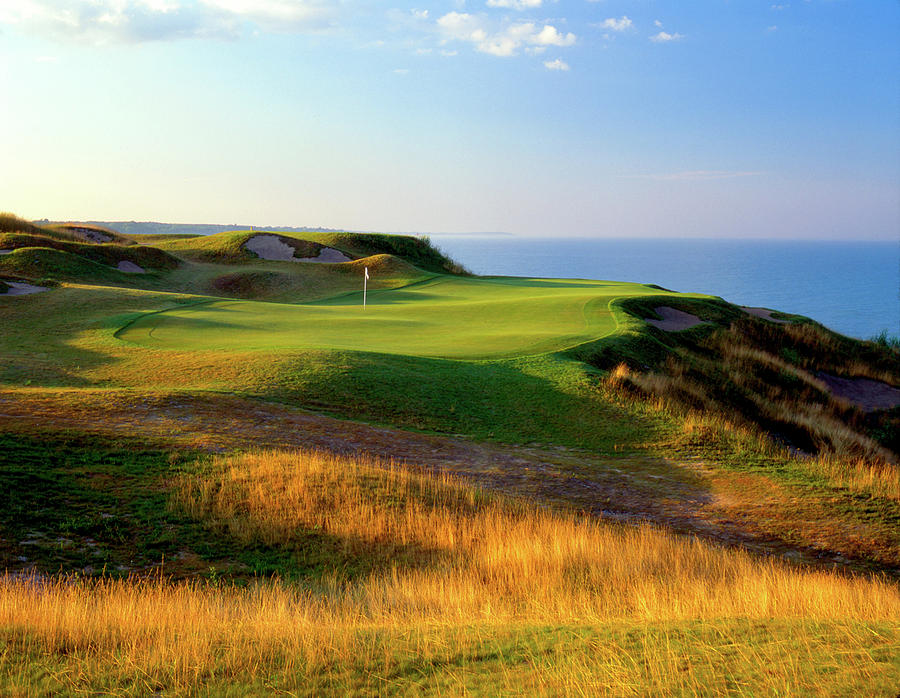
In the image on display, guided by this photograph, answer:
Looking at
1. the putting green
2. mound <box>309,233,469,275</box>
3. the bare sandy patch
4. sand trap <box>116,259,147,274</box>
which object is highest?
mound <box>309,233,469,275</box>

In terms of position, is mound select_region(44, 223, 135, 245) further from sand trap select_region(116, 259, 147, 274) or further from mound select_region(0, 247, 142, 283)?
mound select_region(0, 247, 142, 283)

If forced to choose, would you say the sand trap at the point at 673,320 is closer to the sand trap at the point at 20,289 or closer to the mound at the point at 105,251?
the sand trap at the point at 20,289

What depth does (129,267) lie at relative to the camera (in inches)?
1458

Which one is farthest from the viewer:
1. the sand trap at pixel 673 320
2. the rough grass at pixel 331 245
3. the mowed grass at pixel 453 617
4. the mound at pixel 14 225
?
the rough grass at pixel 331 245

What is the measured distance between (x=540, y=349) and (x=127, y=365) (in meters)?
9.91

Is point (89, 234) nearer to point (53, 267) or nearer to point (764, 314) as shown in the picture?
point (53, 267)

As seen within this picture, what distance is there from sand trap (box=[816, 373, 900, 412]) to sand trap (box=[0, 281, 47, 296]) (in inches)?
1096

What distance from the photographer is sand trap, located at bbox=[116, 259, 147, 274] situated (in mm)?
36594

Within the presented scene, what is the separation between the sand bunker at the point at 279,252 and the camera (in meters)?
43.9

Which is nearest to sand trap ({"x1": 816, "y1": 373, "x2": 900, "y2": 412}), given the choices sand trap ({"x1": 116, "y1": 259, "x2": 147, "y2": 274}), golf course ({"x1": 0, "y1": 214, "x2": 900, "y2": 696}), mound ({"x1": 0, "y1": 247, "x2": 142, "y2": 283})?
golf course ({"x1": 0, "y1": 214, "x2": 900, "y2": 696})

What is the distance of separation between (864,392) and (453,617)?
80.2 feet

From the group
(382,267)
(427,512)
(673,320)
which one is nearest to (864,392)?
(673,320)

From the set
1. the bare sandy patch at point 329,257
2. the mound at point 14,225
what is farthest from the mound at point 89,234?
the bare sandy patch at point 329,257

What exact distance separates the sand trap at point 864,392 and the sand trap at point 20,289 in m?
27.8
